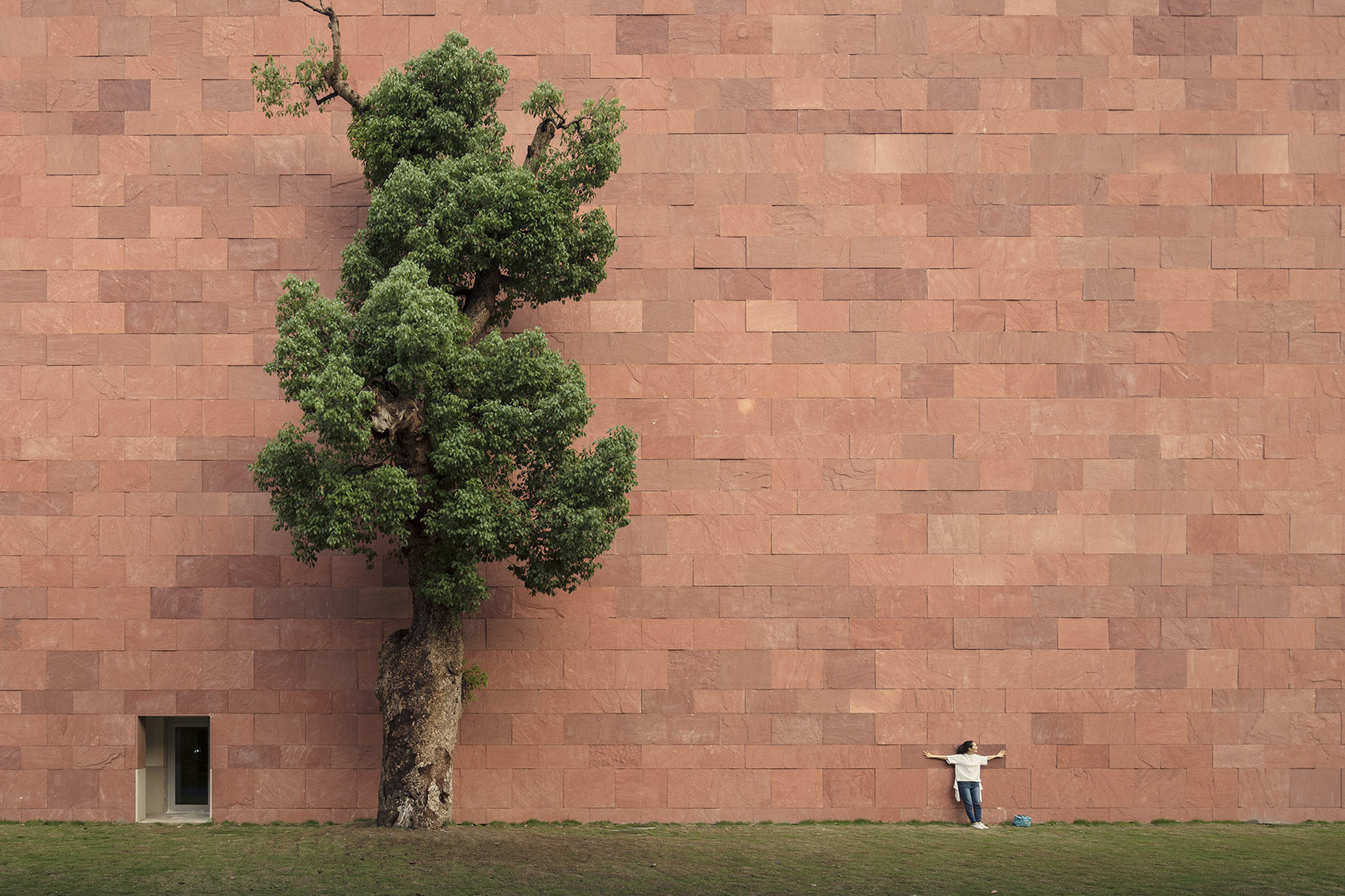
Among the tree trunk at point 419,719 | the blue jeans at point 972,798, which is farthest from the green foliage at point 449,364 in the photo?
the blue jeans at point 972,798

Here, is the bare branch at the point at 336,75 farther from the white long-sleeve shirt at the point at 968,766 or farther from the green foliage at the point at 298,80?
the white long-sleeve shirt at the point at 968,766

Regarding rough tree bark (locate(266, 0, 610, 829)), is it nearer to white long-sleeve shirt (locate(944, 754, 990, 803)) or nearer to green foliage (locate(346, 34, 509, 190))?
green foliage (locate(346, 34, 509, 190))

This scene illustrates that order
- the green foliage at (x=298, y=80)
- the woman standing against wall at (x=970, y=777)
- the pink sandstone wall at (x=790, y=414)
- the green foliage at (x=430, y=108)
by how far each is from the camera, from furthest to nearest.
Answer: the pink sandstone wall at (x=790, y=414), the woman standing against wall at (x=970, y=777), the green foliage at (x=298, y=80), the green foliage at (x=430, y=108)

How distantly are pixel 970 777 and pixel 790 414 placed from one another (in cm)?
563

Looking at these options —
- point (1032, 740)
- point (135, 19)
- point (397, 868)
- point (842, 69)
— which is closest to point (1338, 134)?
point (842, 69)

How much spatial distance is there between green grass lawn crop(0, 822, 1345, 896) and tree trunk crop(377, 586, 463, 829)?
1.16 feet

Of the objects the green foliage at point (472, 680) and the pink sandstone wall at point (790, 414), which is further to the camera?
the pink sandstone wall at point (790, 414)

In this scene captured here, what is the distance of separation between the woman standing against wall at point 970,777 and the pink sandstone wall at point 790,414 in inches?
14.3

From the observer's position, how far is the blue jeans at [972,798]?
42.8ft

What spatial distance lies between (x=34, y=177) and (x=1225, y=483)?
1801cm

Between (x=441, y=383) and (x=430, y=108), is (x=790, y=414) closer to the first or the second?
(x=441, y=383)

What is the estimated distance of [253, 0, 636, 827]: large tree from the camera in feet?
35.1

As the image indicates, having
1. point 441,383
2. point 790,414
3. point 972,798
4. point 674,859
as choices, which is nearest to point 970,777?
point 972,798

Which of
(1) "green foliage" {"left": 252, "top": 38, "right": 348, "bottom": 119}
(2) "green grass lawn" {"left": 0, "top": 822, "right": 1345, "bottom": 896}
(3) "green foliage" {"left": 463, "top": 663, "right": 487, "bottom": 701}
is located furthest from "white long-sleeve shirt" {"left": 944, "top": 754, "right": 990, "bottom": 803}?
(1) "green foliage" {"left": 252, "top": 38, "right": 348, "bottom": 119}
